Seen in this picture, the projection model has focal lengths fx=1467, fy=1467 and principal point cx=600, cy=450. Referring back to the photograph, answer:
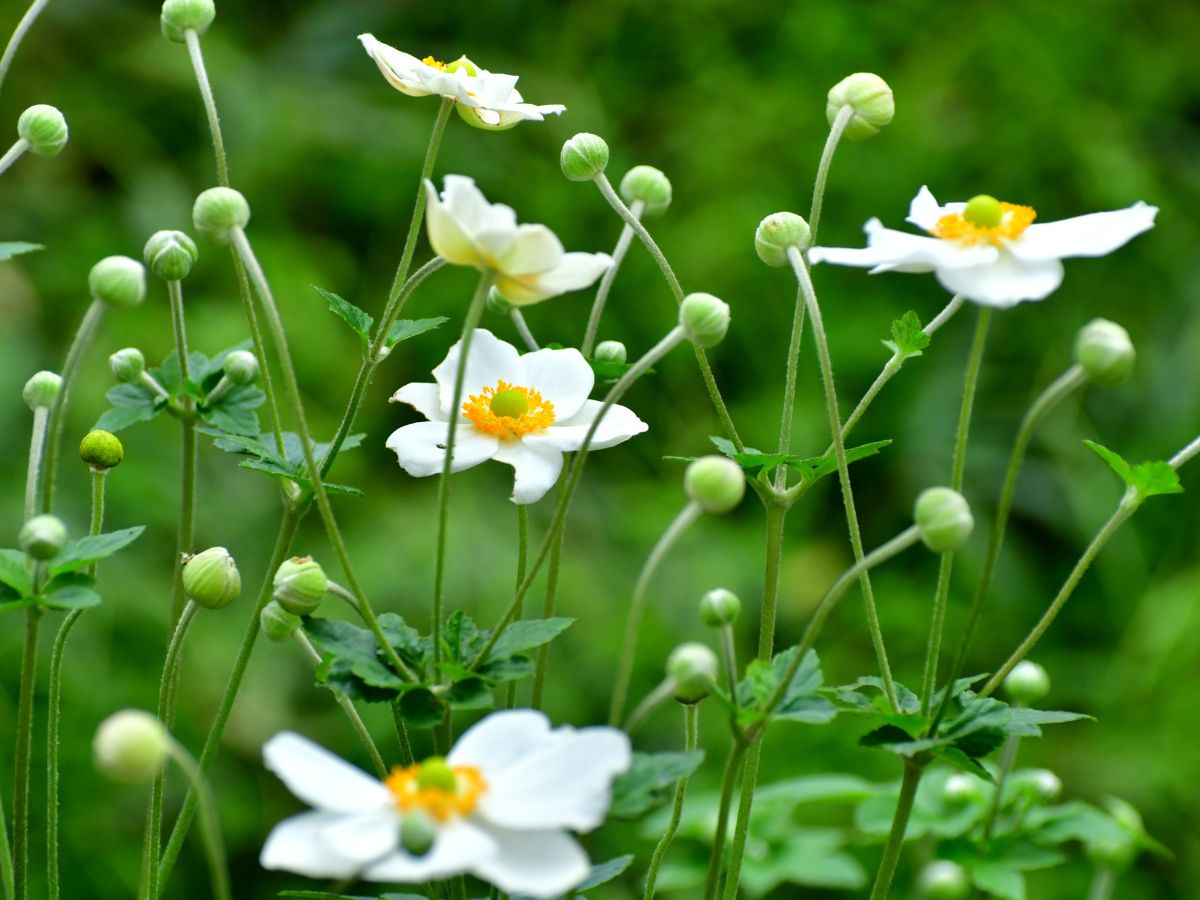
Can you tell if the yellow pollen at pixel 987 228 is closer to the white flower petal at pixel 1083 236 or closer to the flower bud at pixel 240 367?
the white flower petal at pixel 1083 236

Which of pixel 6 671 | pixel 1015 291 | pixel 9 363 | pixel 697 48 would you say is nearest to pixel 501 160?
pixel 697 48

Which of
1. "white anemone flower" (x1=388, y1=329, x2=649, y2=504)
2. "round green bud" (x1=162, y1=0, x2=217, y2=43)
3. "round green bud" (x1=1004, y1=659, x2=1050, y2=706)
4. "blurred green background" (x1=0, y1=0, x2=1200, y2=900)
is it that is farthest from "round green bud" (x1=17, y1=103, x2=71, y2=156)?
"blurred green background" (x1=0, y1=0, x2=1200, y2=900)

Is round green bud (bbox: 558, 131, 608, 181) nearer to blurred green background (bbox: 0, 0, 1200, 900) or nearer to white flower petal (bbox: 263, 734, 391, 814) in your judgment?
white flower petal (bbox: 263, 734, 391, 814)

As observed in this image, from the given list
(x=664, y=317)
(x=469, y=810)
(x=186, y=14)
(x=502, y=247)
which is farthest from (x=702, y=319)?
(x=664, y=317)

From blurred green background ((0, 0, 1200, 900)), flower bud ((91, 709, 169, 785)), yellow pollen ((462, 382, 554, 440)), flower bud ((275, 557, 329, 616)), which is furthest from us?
blurred green background ((0, 0, 1200, 900))

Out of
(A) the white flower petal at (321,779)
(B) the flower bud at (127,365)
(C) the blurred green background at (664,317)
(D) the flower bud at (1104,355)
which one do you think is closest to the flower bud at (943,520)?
(D) the flower bud at (1104,355)

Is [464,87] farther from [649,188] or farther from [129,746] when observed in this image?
[129,746]
